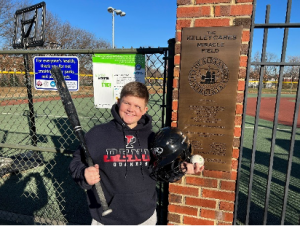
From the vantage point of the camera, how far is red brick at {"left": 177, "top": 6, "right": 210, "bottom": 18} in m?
1.75

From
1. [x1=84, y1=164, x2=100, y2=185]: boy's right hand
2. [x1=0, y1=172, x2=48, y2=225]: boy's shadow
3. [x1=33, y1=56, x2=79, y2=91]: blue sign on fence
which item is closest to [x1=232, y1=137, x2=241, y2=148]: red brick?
[x1=84, y1=164, x2=100, y2=185]: boy's right hand

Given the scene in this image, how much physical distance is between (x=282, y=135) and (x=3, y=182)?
810 cm

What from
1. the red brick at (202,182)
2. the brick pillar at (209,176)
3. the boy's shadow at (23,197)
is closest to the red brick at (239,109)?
the brick pillar at (209,176)

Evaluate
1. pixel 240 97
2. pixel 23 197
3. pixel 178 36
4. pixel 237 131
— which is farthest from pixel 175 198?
pixel 23 197

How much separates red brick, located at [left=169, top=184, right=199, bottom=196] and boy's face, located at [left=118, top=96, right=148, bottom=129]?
817 mm

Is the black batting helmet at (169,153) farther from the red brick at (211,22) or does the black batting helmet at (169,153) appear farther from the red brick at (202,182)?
the red brick at (211,22)

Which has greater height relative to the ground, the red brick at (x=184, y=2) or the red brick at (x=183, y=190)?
the red brick at (x=184, y=2)

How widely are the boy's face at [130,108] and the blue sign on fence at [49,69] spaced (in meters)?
0.87

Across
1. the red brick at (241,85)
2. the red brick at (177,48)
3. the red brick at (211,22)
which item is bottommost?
the red brick at (241,85)

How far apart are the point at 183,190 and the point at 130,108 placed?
971mm

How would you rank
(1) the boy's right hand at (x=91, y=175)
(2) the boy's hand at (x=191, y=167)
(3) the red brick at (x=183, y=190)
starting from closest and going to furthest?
(1) the boy's right hand at (x=91, y=175)
(2) the boy's hand at (x=191, y=167)
(3) the red brick at (x=183, y=190)

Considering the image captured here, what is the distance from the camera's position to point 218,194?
198 centimetres

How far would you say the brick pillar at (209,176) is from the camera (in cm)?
171

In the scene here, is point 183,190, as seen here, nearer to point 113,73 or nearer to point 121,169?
point 121,169
